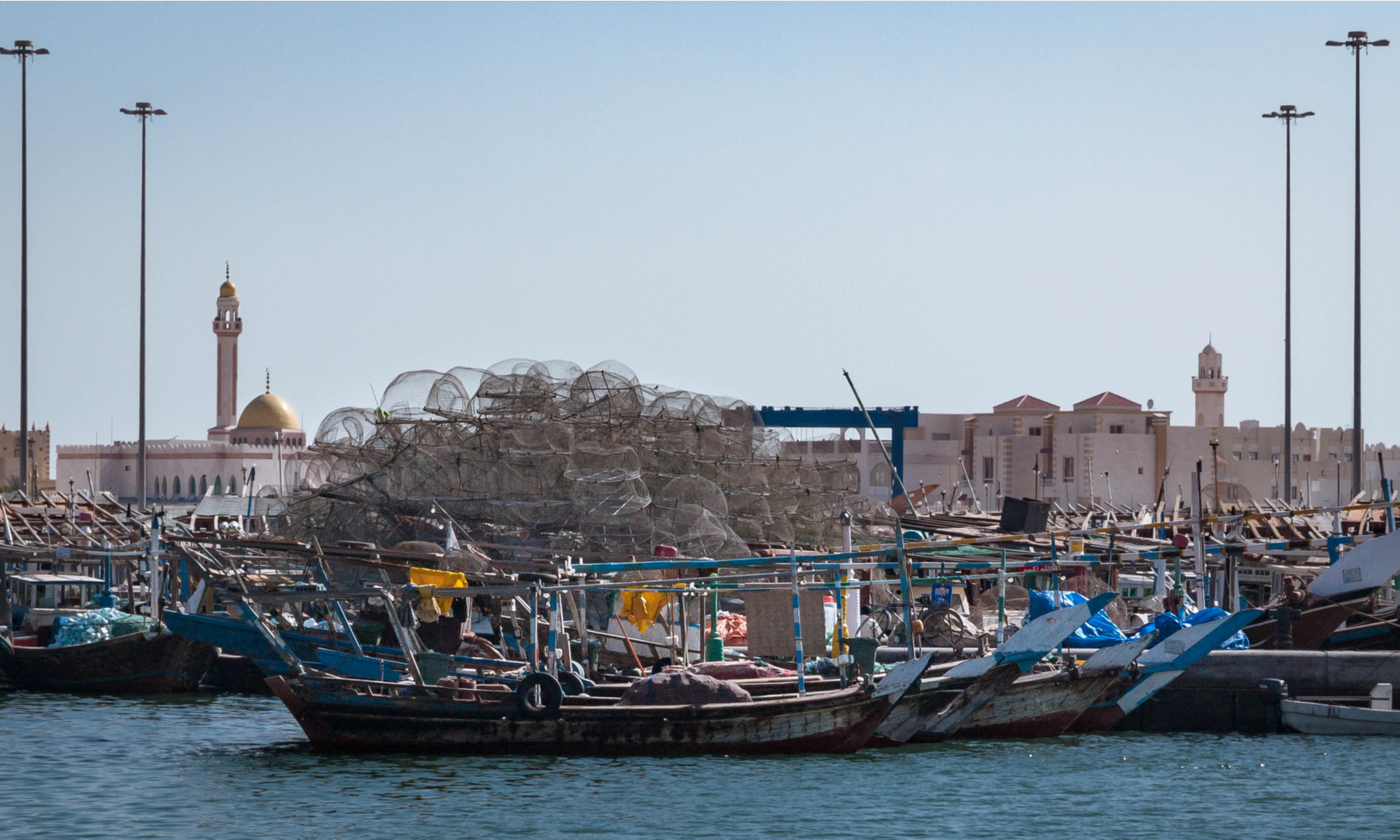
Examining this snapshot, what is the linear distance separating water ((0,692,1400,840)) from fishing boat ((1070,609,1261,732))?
15.5 inches

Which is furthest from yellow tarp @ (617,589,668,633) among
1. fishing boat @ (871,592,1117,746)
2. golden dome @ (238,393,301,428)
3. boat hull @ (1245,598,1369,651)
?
golden dome @ (238,393,301,428)

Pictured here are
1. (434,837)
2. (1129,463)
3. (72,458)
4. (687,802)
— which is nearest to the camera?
(434,837)

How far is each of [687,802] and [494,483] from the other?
12.9 meters

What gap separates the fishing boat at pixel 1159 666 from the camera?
21.8 m

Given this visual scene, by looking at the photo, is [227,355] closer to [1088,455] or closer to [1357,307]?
[1088,455]

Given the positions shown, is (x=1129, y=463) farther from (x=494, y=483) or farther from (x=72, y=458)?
(x=494, y=483)

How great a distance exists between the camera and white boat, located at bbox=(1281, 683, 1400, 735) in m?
22.0

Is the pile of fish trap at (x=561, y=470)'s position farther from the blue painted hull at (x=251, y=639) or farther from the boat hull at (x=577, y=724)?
the boat hull at (x=577, y=724)

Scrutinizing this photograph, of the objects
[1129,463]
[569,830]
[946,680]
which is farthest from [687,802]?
[1129,463]

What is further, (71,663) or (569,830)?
(71,663)

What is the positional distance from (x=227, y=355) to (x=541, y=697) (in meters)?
96.8

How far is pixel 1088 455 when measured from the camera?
90062 millimetres

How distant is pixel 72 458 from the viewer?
101 meters

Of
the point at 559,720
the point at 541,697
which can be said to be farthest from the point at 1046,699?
the point at 541,697
